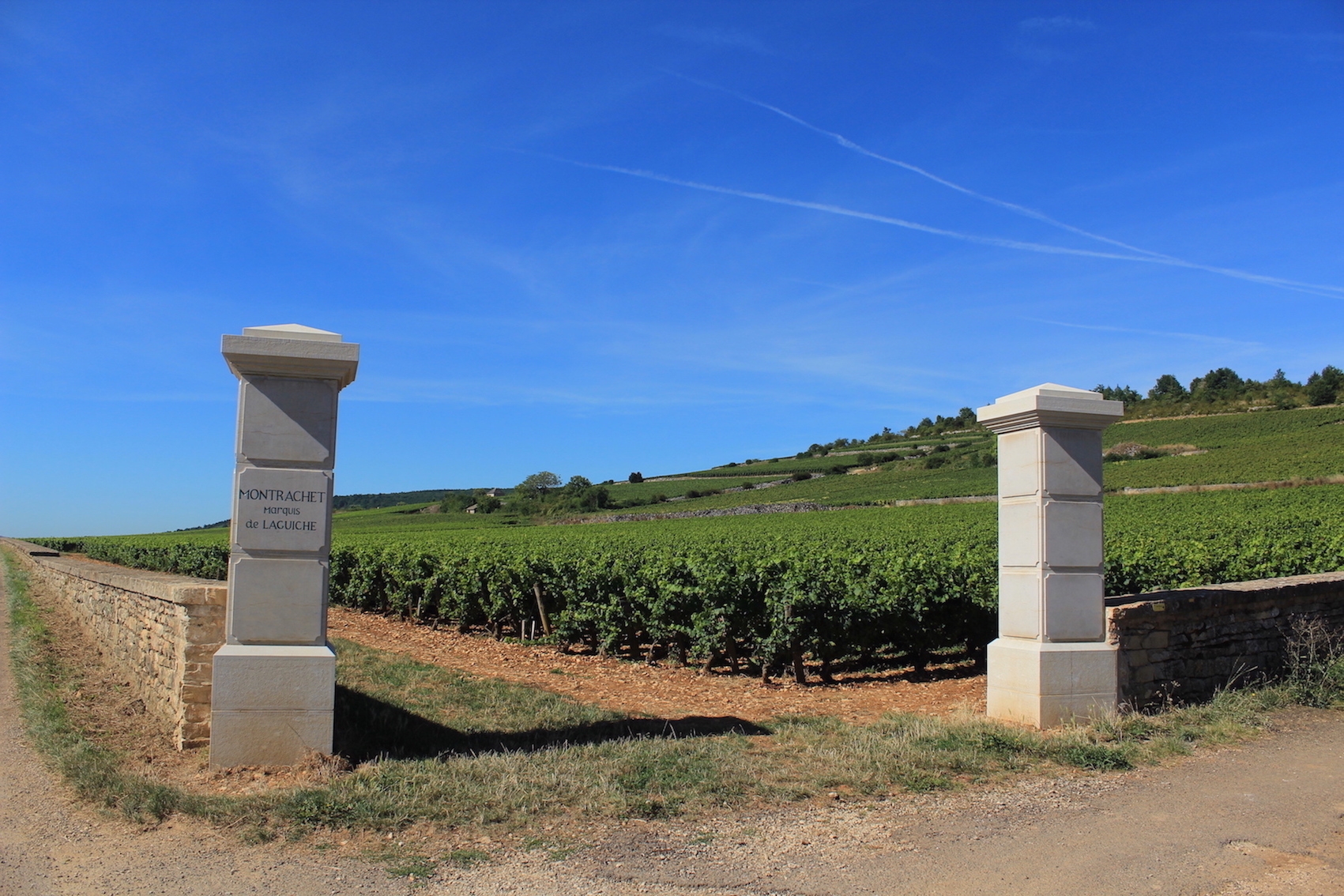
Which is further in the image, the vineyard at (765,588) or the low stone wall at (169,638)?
the vineyard at (765,588)

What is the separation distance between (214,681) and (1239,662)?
8143mm

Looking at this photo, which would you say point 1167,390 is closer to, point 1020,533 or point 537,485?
point 537,485

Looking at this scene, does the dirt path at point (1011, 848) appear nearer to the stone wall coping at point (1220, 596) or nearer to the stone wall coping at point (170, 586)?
the stone wall coping at point (1220, 596)

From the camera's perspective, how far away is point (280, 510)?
5.70m

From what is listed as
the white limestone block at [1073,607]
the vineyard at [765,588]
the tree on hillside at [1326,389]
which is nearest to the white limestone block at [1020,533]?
the white limestone block at [1073,607]

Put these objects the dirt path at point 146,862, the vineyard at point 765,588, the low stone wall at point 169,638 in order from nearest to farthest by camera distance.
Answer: the dirt path at point 146,862 → the low stone wall at point 169,638 → the vineyard at point 765,588

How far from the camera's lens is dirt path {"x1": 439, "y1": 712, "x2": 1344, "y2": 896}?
12.7 ft

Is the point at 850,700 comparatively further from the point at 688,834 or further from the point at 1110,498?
the point at 1110,498

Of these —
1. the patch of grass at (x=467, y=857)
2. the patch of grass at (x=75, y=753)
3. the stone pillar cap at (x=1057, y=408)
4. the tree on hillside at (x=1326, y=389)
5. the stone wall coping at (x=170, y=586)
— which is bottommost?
the patch of grass at (x=75, y=753)

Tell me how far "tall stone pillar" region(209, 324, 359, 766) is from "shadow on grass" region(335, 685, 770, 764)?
0.50 metres

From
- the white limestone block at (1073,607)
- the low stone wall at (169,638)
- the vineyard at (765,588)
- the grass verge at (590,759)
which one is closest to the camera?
the grass verge at (590,759)

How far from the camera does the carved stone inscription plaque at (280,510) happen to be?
18.5ft

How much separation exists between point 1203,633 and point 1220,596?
34 centimetres

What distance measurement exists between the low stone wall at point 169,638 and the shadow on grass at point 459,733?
969 millimetres
